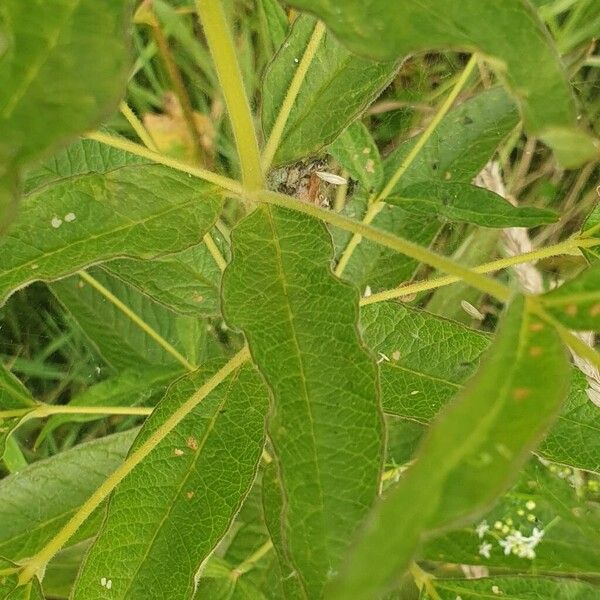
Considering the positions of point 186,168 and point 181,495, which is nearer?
point 186,168

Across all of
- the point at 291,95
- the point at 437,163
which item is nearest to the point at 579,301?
the point at 291,95

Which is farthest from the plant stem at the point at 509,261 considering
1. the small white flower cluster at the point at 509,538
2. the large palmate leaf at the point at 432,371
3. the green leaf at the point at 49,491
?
the green leaf at the point at 49,491

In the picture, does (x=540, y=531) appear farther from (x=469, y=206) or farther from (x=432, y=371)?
(x=469, y=206)

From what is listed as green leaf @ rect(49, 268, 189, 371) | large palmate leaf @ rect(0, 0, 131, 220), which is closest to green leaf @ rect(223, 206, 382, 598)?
large palmate leaf @ rect(0, 0, 131, 220)

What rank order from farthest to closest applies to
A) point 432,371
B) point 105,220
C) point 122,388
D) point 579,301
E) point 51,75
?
point 122,388 < point 432,371 < point 105,220 < point 579,301 < point 51,75

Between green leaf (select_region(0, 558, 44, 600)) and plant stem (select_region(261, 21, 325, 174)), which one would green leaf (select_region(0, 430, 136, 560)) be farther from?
plant stem (select_region(261, 21, 325, 174))

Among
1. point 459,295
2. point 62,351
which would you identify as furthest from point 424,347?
point 62,351
